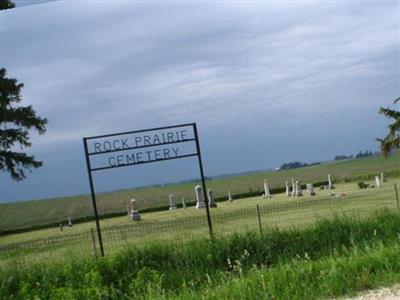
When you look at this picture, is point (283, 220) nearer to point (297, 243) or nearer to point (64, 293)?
point (297, 243)

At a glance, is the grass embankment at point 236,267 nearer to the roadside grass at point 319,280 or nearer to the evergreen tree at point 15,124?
the roadside grass at point 319,280

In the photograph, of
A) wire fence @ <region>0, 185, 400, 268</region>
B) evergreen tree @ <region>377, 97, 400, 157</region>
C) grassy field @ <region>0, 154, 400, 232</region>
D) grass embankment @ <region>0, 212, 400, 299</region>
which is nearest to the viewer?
grass embankment @ <region>0, 212, 400, 299</region>

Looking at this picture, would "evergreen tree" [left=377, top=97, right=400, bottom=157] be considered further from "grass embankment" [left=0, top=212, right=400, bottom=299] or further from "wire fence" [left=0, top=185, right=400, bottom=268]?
"grass embankment" [left=0, top=212, right=400, bottom=299]

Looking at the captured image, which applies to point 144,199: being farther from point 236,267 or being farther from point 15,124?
point 236,267

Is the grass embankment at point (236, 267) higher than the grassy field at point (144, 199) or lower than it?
higher

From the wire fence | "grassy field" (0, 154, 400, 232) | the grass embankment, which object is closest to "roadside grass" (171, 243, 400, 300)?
the grass embankment

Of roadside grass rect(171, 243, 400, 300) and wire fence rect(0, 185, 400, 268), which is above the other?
roadside grass rect(171, 243, 400, 300)

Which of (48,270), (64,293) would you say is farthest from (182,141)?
(64,293)

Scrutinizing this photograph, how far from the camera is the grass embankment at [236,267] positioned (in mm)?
7438

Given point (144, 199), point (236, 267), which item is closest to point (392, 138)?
point (236, 267)

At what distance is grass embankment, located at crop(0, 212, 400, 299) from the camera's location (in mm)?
7438

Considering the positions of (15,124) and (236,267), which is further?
(15,124)

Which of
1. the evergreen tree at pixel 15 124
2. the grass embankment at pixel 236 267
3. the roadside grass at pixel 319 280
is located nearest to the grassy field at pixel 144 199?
the evergreen tree at pixel 15 124

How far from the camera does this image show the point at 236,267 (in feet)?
31.5
